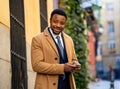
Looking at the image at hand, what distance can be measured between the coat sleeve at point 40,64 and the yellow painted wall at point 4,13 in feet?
6.04

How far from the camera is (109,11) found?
2739 inches

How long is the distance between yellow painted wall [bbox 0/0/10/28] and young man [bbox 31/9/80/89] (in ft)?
5.88

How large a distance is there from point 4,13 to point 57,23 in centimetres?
203

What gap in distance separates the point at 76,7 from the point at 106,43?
49682 mm

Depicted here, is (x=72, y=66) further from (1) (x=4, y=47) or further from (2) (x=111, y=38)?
(2) (x=111, y=38)

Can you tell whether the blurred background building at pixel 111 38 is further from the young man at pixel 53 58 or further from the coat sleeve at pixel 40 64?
the coat sleeve at pixel 40 64

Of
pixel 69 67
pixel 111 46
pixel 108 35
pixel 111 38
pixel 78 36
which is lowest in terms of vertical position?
pixel 69 67

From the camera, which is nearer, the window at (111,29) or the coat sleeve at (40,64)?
the coat sleeve at (40,64)

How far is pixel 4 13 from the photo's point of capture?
7125mm

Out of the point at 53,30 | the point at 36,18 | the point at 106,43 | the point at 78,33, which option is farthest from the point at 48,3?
the point at 106,43

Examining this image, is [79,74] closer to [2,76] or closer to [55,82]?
[2,76]

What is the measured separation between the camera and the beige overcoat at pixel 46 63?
5.10 meters

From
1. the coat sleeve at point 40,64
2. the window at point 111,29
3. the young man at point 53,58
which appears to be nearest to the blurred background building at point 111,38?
the window at point 111,29

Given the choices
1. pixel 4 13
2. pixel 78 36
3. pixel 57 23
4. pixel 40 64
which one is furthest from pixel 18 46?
pixel 78 36
